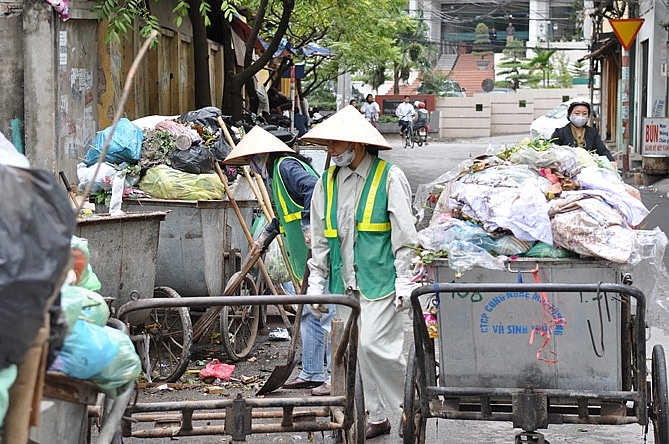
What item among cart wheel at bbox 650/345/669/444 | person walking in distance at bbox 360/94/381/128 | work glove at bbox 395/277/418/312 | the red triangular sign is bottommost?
cart wheel at bbox 650/345/669/444

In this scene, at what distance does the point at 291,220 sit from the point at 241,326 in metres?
1.54

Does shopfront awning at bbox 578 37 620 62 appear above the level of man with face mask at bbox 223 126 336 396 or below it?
above

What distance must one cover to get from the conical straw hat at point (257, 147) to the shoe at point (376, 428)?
1.85 metres

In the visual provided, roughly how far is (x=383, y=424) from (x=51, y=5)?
207 inches

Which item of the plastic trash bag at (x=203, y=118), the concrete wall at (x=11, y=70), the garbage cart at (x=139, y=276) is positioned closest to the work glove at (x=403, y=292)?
the garbage cart at (x=139, y=276)

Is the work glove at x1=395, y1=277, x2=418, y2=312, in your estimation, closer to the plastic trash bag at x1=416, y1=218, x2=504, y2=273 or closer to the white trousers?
the white trousers

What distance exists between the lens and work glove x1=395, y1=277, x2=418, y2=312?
5244 mm

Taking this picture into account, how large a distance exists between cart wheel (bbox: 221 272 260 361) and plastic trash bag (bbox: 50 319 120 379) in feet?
15.2

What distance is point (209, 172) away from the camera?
845 centimetres

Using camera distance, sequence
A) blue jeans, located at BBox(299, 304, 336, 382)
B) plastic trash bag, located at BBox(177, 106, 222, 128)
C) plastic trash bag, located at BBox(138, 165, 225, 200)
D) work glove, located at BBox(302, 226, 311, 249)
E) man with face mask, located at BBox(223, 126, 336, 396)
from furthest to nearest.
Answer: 1. plastic trash bag, located at BBox(177, 106, 222, 128)
2. plastic trash bag, located at BBox(138, 165, 225, 200)
3. blue jeans, located at BBox(299, 304, 336, 382)
4. man with face mask, located at BBox(223, 126, 336, 396)
5. work glove, located at BBox(302, 226, 311, 249)

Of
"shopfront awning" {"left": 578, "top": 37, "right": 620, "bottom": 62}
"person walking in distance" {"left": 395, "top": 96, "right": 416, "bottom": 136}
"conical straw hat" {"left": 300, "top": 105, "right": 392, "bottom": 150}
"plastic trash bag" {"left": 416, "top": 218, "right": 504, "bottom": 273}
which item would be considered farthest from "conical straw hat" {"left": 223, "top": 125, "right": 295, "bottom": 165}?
"person walking in distance" {"left": 395, "top": 96, "right": 416, "bottom": 136}

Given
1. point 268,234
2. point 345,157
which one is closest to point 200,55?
point 268,234

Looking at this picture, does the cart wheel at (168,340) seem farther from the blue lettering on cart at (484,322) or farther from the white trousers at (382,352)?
the blue lettering on cart at (484,322)

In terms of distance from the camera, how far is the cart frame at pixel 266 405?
4.11 metres
